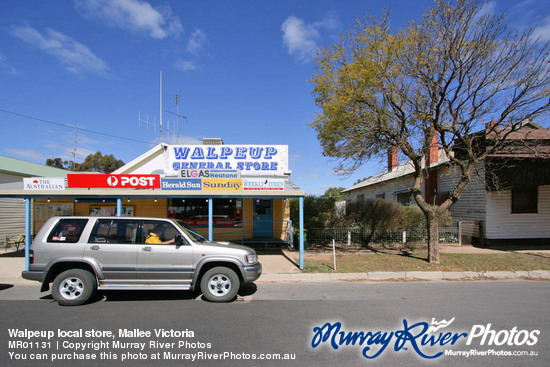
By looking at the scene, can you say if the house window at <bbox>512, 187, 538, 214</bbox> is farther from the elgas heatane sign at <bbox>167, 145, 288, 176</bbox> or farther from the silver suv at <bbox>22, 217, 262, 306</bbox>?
the silver suv at <bbox>22, 217, 262, 306</bbox>

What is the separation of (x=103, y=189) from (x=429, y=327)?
1001 cm

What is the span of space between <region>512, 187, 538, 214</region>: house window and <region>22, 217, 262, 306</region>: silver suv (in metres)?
14.2

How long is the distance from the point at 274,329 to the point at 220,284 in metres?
1.91

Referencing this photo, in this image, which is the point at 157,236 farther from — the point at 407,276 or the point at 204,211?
the point at 204,211

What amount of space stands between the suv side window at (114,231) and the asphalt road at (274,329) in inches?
51.2

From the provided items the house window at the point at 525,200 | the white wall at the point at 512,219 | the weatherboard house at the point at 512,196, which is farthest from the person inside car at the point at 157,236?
the house window at the point at 525,200

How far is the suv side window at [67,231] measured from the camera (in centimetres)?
602

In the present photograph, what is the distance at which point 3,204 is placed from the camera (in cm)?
1456

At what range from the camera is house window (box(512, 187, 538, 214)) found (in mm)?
14007

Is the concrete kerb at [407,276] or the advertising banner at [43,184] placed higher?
A: the advertising banner at [43,184]

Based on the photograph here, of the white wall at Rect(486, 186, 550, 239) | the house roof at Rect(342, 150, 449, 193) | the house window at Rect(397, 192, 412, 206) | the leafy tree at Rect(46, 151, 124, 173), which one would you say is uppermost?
A: the leafy tree at Rect(46, 151, 124, 173)

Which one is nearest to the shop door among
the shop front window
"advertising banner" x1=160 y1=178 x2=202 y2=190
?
the shop front window

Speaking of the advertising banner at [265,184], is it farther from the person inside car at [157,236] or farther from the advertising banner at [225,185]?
the person inside car at [157,236]

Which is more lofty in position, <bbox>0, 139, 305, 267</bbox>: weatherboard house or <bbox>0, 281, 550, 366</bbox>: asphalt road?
<bbox>0, 139, 305, 267</bbox>: weatherboard house
